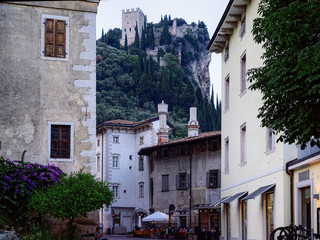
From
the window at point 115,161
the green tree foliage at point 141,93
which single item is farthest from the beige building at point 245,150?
the green tree foliage at point 141,93

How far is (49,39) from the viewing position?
23.4 m

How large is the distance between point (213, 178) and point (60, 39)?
113 feet

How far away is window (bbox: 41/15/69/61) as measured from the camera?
23344 mm

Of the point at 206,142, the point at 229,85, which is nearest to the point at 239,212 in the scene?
the point at 229,85

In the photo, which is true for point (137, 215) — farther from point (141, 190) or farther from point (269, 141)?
point (269, 141)

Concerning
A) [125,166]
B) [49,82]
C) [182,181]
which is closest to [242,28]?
[49,82]

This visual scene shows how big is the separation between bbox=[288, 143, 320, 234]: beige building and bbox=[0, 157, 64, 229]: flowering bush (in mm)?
8055

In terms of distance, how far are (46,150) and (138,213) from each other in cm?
4822

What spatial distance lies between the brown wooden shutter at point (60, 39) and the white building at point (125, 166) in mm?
45690

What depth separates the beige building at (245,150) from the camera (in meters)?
21.0

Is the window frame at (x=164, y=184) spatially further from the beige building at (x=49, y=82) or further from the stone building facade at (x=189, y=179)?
the beige building at (x=49, y=82)

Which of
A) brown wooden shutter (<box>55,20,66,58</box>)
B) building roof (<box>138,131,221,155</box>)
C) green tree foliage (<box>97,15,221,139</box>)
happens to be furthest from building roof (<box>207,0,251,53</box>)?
green tree foliage (<box>97,15,221,139</box>)

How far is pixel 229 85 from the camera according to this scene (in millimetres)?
29312

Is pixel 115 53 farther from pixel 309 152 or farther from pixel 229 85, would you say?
pixel 309 152
